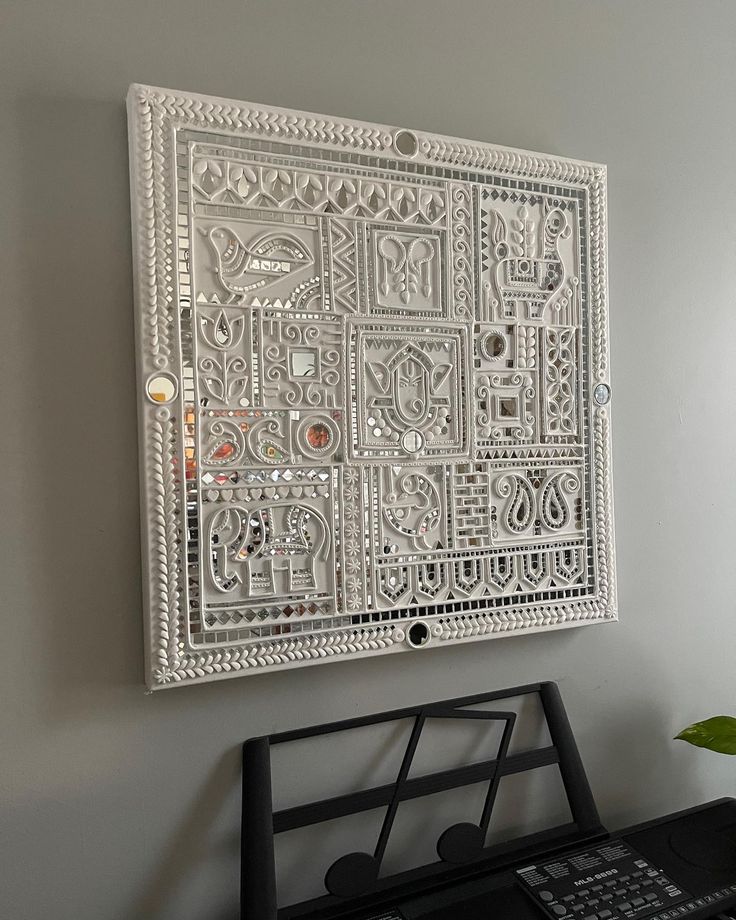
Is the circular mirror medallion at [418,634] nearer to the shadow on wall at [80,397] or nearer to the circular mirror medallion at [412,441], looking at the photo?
the circular mirror medallion at [412,441]

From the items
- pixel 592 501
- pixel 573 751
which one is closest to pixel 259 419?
pixel 592 501

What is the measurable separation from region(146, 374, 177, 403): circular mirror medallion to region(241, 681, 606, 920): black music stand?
491 mm

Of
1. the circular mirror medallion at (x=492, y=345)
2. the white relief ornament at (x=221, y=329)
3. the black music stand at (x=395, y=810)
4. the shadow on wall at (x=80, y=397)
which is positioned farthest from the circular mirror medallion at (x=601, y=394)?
the shadow on wall at (x=80, y=397)

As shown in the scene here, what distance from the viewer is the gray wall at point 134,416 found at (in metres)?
0.92

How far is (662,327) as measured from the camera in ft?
4.49

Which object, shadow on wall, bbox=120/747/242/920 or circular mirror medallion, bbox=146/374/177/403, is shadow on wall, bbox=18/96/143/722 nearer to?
circular mirror medallion, bbox=146/374/177/403

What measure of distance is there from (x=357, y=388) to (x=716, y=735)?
0.83 metres

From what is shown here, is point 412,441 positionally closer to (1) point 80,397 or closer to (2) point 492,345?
(2) point 492,345

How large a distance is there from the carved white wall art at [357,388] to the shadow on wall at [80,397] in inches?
1.8

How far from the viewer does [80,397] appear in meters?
0.95

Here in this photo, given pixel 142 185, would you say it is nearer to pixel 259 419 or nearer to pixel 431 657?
pixel 259 419

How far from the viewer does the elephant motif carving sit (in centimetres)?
98

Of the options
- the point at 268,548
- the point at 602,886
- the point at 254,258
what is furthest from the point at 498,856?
the point at 254,258

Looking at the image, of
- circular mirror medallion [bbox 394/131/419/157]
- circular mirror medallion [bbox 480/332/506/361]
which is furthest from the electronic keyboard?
circular mirror medallion [bbox 394/131/419/157]
